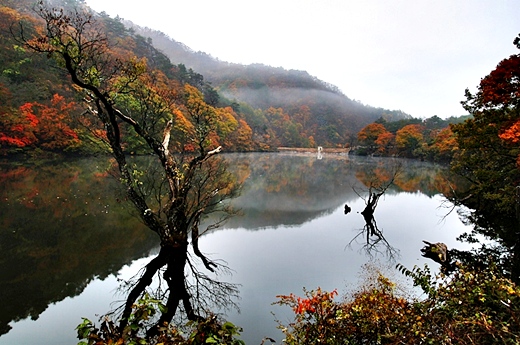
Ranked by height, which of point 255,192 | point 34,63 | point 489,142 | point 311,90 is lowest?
point 255,192

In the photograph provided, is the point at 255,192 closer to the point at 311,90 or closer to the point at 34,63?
the point at 34,63

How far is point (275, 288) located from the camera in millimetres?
6078

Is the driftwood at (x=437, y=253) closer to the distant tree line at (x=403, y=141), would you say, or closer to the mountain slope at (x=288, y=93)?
the distant tree line at (x=403, y=141)

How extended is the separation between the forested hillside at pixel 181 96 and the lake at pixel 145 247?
9.48 feet

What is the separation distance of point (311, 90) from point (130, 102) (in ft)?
400

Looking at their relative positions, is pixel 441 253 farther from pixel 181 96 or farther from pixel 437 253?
pixel 181 96

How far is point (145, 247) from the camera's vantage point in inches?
316

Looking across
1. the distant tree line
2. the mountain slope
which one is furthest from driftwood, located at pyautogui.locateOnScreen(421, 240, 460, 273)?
the mountain slope

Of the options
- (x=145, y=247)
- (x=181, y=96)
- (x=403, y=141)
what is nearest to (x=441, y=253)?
(x=145, y=247)

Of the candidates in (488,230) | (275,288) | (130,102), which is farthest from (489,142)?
(130,102)

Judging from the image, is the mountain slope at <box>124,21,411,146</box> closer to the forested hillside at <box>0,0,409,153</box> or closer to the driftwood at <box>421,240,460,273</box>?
the forested hillside at <box>0,0,409,153</box>

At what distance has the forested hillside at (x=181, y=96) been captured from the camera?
24.9 meters

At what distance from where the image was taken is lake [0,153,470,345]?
16.5 feet

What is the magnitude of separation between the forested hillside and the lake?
289cm
